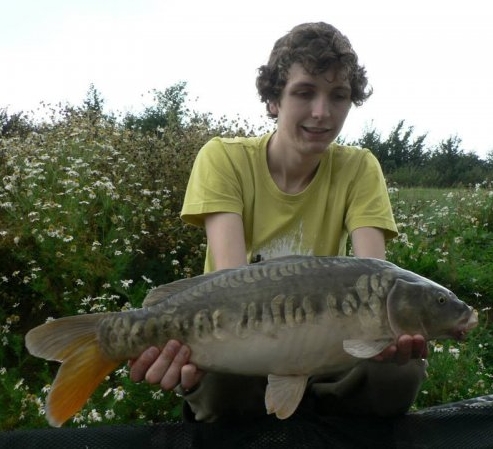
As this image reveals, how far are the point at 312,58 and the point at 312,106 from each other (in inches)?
4.9

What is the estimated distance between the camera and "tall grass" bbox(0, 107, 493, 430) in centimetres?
230

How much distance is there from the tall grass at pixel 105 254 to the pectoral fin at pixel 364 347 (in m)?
0.86

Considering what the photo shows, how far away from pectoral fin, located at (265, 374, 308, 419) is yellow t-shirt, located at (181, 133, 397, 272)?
20.5 inches

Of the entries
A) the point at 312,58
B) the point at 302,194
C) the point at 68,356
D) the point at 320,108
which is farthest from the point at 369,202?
the point at 68,356

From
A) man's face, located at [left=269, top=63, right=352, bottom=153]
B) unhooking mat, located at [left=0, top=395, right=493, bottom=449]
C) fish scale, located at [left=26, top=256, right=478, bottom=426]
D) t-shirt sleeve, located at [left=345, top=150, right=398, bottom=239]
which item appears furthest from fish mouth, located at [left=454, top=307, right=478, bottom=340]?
man's face, located at [left=269, top=63, right=352, bottom=153]

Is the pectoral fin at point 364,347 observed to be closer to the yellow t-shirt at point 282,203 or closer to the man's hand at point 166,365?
the man's hand at point 166,365

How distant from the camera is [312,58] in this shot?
193cm

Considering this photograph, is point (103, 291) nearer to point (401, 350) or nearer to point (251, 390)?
point (251, 390)

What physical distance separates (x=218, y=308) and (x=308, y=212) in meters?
0.60

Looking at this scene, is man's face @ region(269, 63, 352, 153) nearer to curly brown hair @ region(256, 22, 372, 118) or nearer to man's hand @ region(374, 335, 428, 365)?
curly brown hair @ region(256, 22, 372, 118)

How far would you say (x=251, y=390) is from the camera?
1790 millimetres

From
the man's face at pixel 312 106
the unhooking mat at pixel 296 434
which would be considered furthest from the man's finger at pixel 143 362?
the man's face at pixel 312 106

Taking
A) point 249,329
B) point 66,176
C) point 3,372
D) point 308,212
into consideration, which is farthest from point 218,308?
point 66,176

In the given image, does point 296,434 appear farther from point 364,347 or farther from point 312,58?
point 312,58
